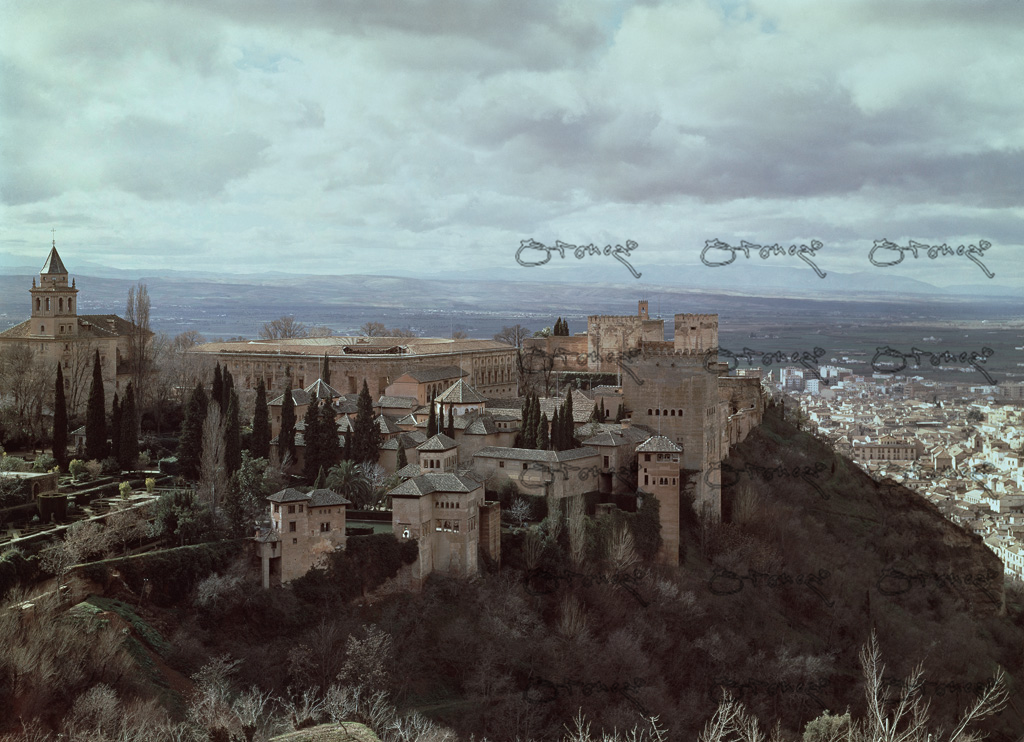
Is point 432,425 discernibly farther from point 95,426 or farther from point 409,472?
point 95,426

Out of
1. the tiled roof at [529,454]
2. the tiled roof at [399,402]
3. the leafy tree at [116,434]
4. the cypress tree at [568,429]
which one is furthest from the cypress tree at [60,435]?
the cypress tree at [568,429]

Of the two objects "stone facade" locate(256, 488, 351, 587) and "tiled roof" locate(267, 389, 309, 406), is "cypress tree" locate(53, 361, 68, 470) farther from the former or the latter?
"stone facade" locate(256, 488, 351, 587)

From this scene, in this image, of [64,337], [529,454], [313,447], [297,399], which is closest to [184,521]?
[313,447]

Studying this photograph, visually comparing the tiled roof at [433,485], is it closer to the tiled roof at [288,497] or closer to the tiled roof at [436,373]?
the tiled roof at [288,497]

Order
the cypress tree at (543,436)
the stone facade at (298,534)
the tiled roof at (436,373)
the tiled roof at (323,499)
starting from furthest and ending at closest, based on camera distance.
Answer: the tiled roof at (436,373) < the cypress tree at (543,436) < the tiled roof at (323,499) < the stone facade at (298,534)

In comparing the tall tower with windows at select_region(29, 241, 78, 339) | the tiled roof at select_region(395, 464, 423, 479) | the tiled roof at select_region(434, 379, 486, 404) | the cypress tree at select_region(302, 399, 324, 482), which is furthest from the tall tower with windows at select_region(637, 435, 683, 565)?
the tall tower with windows at select_region(29, 241, 78, 339)

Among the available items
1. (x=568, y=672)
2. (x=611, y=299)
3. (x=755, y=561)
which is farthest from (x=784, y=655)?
(x=611, y=299)
